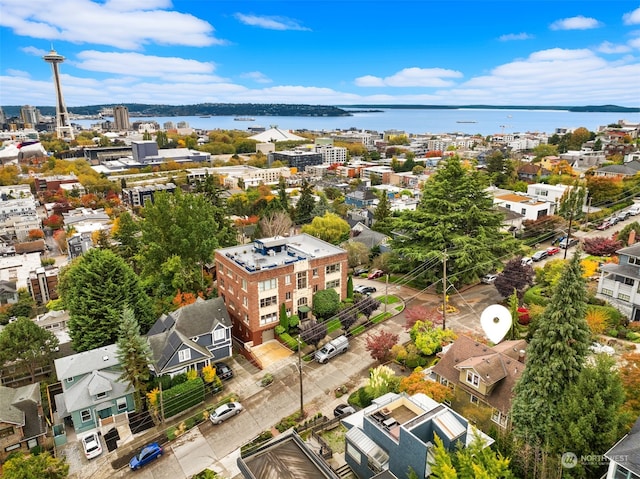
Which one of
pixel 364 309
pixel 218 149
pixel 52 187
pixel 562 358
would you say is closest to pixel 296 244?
pixel 364 309

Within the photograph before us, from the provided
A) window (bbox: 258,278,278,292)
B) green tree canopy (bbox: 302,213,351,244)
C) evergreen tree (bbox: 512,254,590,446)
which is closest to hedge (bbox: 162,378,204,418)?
window (bbox: 258,278,278,292)

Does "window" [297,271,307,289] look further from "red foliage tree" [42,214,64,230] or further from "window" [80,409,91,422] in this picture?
"red foliage tree" [42,214,64,230]

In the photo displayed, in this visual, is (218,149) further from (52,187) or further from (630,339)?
(630,339)

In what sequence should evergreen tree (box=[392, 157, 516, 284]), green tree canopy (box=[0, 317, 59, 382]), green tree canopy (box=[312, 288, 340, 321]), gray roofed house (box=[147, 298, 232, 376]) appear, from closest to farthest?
gray roofed house (box=[147, 298, 232, 376]) < green tree canopy (box=[0, 317, 59, 382]) < green tree canopy (box=[312, 288, 340, 321]) < evergreen tree (box=[392, 157, 516, 284])

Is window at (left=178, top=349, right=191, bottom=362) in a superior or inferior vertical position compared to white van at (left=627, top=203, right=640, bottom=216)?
inferior

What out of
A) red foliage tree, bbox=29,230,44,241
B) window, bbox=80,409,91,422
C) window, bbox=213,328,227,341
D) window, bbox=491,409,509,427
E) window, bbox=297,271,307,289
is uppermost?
window, bbox=297,271,307,289

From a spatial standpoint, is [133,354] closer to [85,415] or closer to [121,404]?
[121,404]

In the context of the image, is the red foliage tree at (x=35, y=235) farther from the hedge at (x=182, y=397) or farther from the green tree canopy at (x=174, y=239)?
the hedge at (x=182, y=397)
